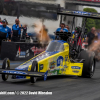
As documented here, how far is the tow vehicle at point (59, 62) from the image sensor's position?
816 centimetres

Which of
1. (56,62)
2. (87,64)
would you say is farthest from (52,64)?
(87,64)

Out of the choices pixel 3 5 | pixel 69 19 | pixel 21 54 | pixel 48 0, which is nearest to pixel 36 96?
pixel 69 19

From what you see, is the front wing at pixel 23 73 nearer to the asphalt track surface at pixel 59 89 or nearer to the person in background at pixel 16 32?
the asphalt track surface at pixel 59 89

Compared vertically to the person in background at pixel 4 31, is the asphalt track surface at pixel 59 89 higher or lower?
lower

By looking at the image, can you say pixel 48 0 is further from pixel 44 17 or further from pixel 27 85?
pixel 27 85

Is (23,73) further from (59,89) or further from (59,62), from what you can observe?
(59,62)

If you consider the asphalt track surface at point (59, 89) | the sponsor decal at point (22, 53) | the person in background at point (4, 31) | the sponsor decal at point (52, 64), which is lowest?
the sponsor decal at point (22, 53)

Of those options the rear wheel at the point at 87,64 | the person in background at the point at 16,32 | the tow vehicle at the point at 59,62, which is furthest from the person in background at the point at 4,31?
the rear wheel at the point at 87,64

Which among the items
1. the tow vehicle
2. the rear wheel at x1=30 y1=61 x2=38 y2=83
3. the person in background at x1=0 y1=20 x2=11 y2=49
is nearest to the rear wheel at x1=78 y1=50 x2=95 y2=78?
the tow vehicle

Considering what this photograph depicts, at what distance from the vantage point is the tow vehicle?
816cm

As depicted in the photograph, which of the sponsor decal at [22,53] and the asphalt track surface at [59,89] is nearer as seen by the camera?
the asphalt track surface at [59,89]

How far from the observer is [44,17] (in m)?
16.1

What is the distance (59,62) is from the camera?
952 cm

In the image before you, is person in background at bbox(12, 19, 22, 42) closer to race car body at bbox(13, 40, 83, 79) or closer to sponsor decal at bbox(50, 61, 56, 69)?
race car body at bbox(13, 40, 83, 79)
